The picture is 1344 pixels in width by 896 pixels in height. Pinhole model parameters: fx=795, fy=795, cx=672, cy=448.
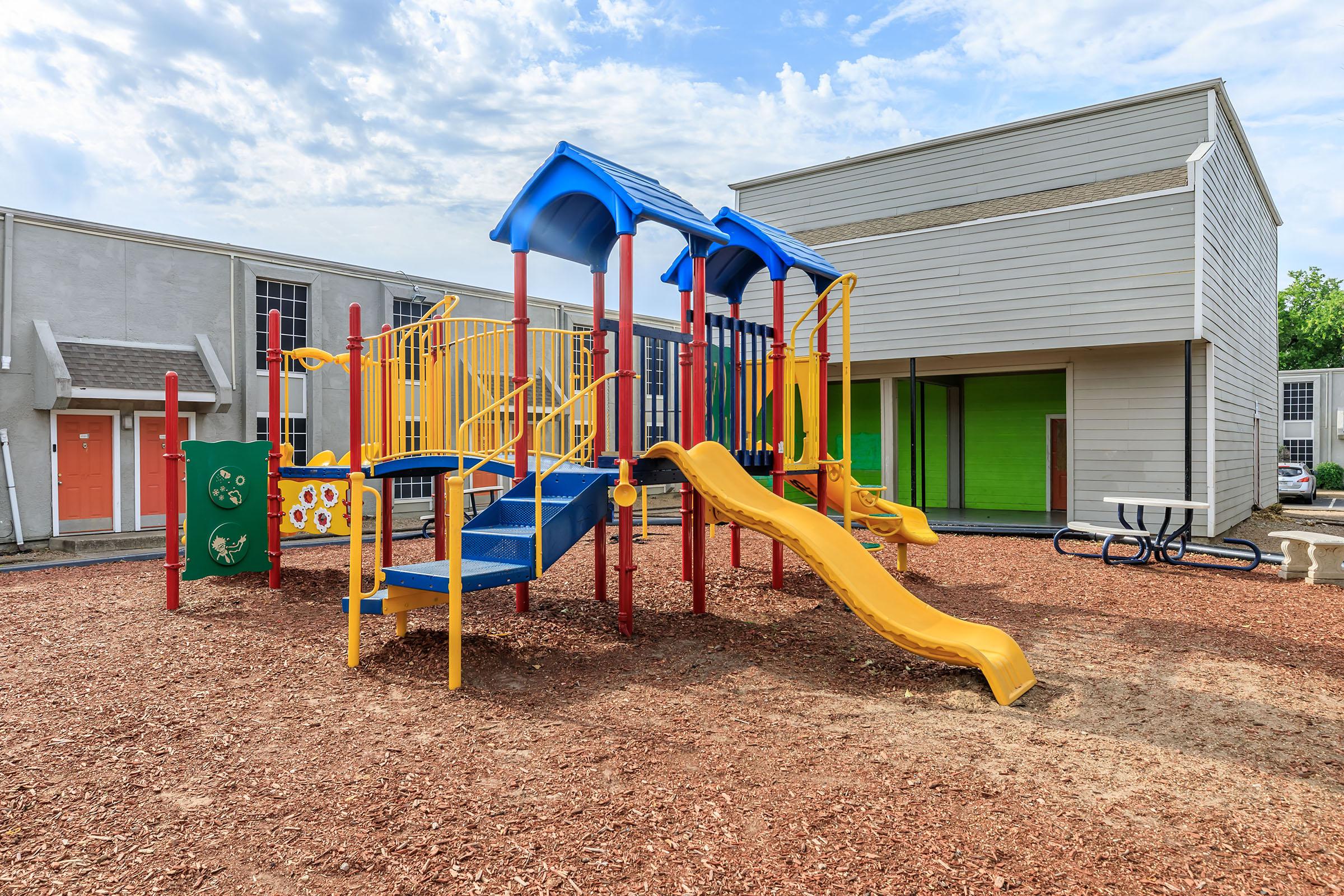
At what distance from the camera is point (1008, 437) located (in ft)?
57.6

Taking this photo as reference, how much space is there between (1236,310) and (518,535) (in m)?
14.4

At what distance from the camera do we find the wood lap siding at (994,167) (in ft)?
42.1

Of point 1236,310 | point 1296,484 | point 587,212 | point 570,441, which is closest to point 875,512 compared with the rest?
point 570,441

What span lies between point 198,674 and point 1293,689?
6.93m

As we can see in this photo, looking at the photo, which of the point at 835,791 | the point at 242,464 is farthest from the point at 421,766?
the point at 242,464

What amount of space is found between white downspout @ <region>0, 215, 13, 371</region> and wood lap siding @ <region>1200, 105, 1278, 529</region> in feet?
60.9

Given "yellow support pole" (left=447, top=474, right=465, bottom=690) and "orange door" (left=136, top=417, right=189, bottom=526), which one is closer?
"yellow support pole" (left=447, top=474, right=465, bottom=690)

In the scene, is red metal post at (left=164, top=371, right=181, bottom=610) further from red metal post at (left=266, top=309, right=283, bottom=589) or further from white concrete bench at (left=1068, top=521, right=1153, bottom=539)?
white concrete bench at (left=1068, top=521, right=1153, bottom=539)

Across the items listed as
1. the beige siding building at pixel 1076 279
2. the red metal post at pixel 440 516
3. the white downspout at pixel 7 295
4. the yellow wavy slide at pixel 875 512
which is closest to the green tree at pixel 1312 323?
the beige siding building at pixel 1076 279

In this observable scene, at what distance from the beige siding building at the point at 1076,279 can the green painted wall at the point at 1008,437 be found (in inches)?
2.5

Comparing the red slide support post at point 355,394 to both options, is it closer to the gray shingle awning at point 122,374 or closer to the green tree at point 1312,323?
the gray shingle awning at point 122,374

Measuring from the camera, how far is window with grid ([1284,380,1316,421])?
33750 mm

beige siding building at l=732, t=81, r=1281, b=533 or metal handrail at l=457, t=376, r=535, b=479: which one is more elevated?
beige siding building at l=732, t=81, r=1281, b=533

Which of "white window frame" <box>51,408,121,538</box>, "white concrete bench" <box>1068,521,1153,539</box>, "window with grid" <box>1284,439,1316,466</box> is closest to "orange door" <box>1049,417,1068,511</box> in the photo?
"white concrete bench" <box>1068,521,1153,539</box>
